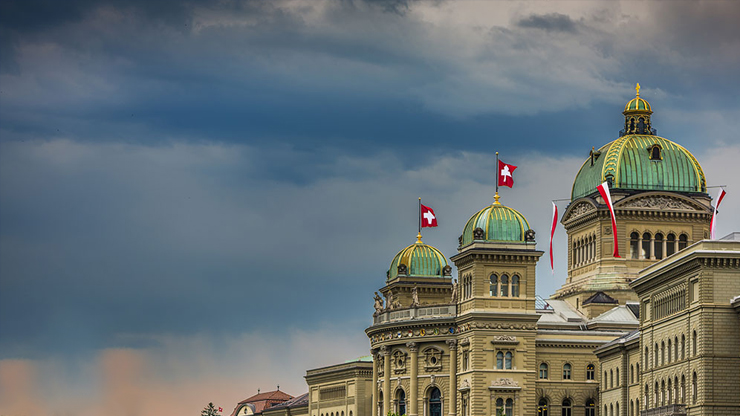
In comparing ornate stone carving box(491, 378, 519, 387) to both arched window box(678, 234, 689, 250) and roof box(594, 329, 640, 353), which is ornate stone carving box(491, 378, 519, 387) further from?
arched window box(678, 234, 689, 250)

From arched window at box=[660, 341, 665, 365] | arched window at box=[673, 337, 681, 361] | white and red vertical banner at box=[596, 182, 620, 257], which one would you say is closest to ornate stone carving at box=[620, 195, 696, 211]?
white and red vertical banner at box=[596, 182, 620, 257]

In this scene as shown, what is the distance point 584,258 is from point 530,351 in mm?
25047

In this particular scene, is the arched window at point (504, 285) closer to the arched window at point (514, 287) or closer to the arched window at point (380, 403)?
the arched window at point (514, 287)

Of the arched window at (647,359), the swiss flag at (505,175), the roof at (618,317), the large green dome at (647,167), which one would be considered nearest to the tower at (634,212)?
the large green dome at (647,167)

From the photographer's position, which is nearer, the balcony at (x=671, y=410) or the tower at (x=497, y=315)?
the balcony at (x=671, y=410)

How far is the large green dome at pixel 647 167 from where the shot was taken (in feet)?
579

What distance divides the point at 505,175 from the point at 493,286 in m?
13.8

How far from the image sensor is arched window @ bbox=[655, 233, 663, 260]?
17450 cm

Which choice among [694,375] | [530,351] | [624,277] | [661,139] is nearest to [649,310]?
[694,375]

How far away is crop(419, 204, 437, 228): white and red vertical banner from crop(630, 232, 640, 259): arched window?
2338cm

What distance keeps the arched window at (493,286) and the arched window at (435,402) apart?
42.4ft

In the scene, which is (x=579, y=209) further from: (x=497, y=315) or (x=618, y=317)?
(x=497, y=315)

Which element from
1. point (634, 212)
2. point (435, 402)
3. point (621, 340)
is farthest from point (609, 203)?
point (435, 402)

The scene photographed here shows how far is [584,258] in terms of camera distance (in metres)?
180
